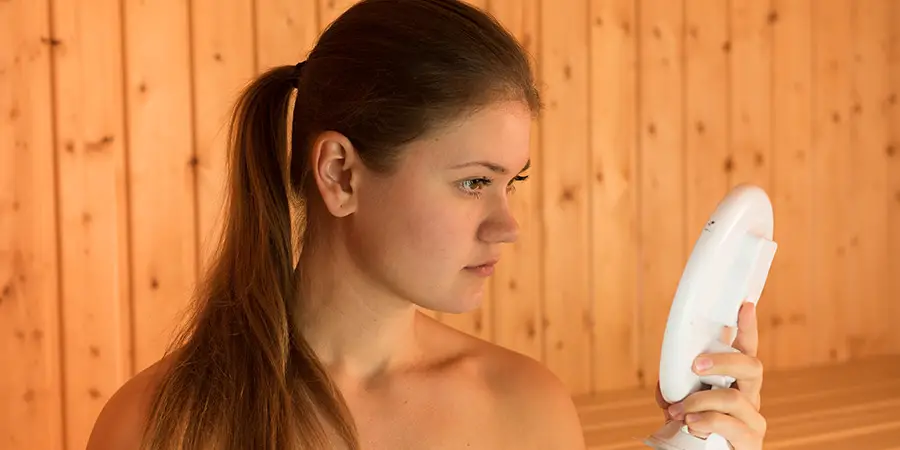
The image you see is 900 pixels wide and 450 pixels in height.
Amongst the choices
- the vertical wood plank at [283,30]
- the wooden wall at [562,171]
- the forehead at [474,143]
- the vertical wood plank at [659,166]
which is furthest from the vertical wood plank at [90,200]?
the vertical wood plank at [659,166]

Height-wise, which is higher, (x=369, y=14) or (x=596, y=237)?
(x=369, y=14)

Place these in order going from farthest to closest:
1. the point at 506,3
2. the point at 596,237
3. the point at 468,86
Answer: the point at 596,237
the point at 506,3
the point at 468,86

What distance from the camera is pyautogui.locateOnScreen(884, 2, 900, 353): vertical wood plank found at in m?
3.31

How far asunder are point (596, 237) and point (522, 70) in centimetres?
163

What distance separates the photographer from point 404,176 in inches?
47.1

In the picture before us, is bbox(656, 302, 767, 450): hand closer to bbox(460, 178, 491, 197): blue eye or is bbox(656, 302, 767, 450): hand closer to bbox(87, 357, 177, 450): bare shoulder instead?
bbox(460, 178, 491, 197): blue eye

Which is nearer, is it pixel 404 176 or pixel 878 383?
pixel 404 176

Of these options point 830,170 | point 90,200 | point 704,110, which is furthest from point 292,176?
point 830,170

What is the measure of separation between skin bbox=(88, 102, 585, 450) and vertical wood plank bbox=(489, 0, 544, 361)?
1.26 metres

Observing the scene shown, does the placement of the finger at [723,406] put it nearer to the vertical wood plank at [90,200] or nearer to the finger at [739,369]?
the finger at [739,369]

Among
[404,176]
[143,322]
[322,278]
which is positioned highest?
[404,176]

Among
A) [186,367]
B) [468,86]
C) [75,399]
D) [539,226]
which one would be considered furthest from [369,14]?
[539,226]

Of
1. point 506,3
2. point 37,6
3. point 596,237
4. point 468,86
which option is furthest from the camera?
point 596,237

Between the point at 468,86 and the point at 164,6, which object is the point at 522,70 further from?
the point at 164,6
